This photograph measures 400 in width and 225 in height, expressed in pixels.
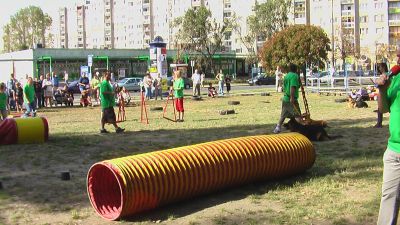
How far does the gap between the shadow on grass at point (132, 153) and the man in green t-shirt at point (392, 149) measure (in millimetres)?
2797

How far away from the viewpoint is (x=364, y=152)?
10977mm

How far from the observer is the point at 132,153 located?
1180cm

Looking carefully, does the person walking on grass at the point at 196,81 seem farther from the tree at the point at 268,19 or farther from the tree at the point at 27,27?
the tree at the point at 27,27

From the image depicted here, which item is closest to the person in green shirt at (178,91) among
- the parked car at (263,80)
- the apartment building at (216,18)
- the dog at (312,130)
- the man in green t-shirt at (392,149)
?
the dog at (312,130)

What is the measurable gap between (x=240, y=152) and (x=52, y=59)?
212 ft

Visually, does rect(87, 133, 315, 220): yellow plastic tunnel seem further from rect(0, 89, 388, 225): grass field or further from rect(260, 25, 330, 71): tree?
rect(260, 25, 330, 71): tree

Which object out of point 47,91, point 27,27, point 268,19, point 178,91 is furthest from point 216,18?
point 178,91

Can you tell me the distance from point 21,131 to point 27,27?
12533 cm

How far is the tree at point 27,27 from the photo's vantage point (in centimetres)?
12975

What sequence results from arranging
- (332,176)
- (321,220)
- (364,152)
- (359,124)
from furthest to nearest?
(359,124)
(364,152)
(332,176)
(321,220)

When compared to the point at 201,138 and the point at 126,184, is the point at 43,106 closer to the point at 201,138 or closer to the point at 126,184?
the point at 201,138

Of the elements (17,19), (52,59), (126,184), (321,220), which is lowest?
(321,220)

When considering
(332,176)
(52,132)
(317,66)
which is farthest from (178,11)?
(332,176)

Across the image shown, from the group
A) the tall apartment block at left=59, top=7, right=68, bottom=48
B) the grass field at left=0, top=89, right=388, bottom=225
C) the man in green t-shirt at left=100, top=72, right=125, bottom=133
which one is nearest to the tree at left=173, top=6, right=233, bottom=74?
the man in green t-shirt at left=100, top=72, right=125, bottom=133
